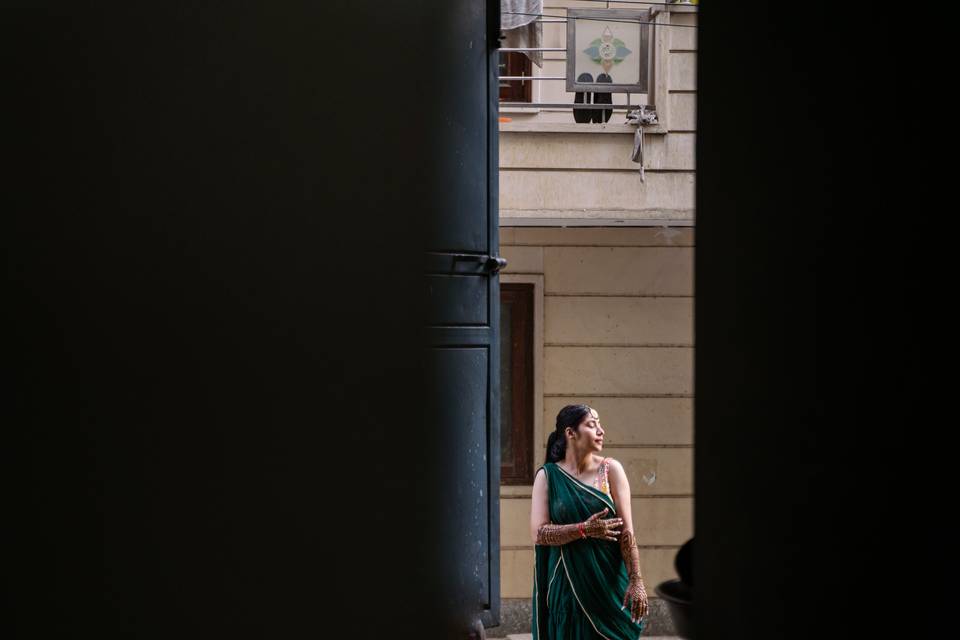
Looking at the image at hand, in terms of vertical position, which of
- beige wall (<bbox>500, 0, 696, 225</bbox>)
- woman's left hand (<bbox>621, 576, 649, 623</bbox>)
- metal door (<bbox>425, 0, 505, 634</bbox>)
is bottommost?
woman's left hand (<bbox>621, 576, 649, 623</bbox>)

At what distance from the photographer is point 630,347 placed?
31.7ft

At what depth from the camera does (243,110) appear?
2.95 metres

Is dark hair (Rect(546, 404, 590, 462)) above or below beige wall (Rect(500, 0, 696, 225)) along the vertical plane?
below

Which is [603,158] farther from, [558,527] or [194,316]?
[194,316]

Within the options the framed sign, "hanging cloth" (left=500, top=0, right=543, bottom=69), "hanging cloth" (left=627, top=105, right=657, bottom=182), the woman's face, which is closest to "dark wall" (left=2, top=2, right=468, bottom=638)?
the woman's face

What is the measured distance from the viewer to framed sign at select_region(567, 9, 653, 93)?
8.93 meters

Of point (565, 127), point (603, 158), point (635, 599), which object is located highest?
point (565, 127)

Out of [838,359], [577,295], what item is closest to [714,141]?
[838,359]

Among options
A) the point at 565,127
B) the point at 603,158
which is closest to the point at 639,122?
the point at 603,158

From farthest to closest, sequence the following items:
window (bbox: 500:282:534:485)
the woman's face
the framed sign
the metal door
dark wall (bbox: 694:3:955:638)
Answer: window (bbox: 500:282:534:485), the framed sign, the woman's face, the metal door, dark wall (bbox: 694:3:955:638)

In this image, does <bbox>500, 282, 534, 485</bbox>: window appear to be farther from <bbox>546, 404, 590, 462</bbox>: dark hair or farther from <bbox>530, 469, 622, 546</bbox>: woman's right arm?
<bbox>530, 469, 622, 546</bbox>: woman's right arm

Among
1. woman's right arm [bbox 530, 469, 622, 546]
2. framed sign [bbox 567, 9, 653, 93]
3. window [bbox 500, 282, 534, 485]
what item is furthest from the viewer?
window [bbox 500, 282, 534, 485]

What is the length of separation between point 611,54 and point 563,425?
4018 millimetres

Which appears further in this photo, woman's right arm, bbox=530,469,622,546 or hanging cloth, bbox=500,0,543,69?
hanging cloth, bbox=500,0,543,69
